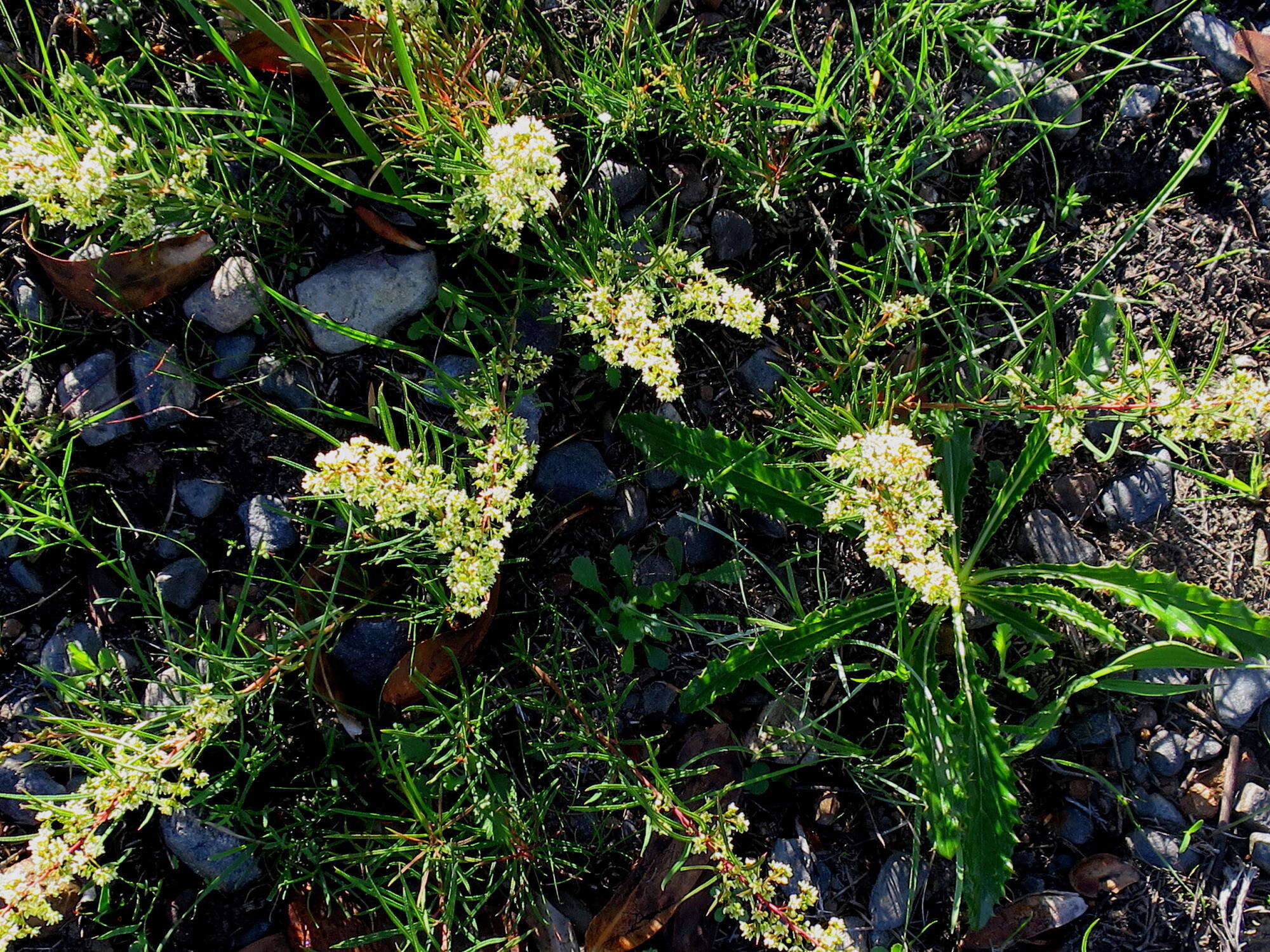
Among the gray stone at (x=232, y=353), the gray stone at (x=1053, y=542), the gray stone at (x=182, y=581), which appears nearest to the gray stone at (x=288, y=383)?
the gray stone at (x=232, y=353)

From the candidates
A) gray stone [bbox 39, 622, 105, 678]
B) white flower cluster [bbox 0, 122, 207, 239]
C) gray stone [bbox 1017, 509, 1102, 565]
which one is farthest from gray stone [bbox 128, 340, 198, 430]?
gray stone [bbox 1017, 509, 1102, 565]

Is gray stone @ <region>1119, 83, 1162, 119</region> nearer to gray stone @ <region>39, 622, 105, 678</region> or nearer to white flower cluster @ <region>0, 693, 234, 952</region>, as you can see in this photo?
white flower cluster @ <region>0, 693, 234, 952</region>

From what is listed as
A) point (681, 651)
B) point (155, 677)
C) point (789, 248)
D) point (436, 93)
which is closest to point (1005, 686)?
point (681, 651)

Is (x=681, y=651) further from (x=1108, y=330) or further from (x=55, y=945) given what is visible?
(x=55, y=945)

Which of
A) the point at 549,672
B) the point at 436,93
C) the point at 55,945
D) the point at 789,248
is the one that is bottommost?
the point at 55,945

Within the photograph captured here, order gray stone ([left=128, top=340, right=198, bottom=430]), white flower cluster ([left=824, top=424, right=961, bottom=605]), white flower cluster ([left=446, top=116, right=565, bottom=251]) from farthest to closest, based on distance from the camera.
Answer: gray stone ([left=128, top=340, right=198, bottom=430])
white flower cluster ([left=824, top=424, right=961, bottom=605])
white flower cluster ([left=446, top=116, right=565, bottom=251])

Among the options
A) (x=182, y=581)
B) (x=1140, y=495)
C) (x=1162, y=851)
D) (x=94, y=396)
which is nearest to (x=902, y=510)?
(x=1140, y=495)
